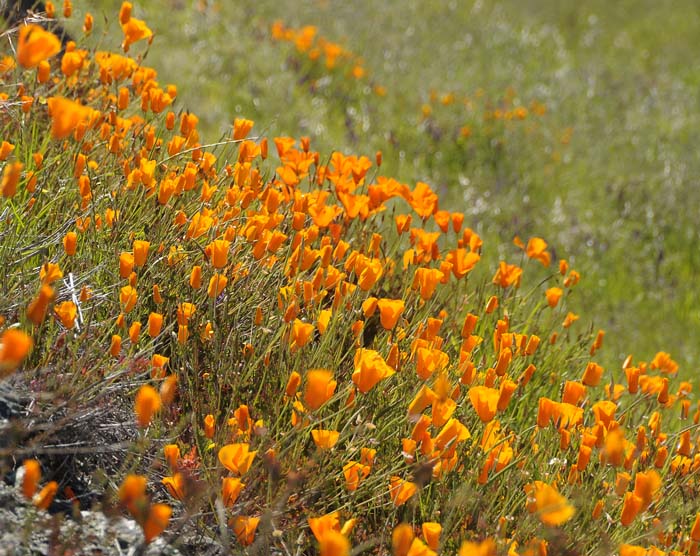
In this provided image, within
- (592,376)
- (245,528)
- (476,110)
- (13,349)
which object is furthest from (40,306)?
(476,110)

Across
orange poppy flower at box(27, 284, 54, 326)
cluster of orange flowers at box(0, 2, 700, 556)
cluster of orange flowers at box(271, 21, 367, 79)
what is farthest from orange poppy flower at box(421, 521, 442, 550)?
cluster of orange flowers at box(271, 21, 367, 79)

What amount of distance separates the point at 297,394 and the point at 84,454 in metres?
0.56

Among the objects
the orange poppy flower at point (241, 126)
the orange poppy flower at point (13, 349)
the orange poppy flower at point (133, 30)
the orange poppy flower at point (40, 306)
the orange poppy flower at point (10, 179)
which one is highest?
the orange poppy flower at point (133, 30)

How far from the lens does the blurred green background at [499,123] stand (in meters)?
5.78

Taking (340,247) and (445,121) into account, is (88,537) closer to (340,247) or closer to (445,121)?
(340,247)

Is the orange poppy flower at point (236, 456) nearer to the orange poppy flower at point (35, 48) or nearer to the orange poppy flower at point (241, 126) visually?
the orange poppy flower at point (35, 48)

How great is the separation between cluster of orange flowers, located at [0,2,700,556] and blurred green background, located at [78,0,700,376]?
193 cm

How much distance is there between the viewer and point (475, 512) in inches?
84.4

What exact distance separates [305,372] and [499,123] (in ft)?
19.5

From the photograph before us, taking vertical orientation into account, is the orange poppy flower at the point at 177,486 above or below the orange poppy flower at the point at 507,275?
below

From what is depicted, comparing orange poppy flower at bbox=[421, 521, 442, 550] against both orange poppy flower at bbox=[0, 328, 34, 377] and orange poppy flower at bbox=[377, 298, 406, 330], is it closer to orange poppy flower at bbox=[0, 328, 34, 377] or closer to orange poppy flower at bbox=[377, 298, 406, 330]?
orange poppy flower at bbox=[377, 298, 406, 330]

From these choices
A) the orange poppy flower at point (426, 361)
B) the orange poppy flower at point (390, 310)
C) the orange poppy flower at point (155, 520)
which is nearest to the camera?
the orange poppy flower at point (155, 520)

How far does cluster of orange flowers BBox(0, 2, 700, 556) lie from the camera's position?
183cm

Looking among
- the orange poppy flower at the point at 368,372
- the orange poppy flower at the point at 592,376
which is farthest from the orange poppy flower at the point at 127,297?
the orange poppy flower at the point at 592,376
